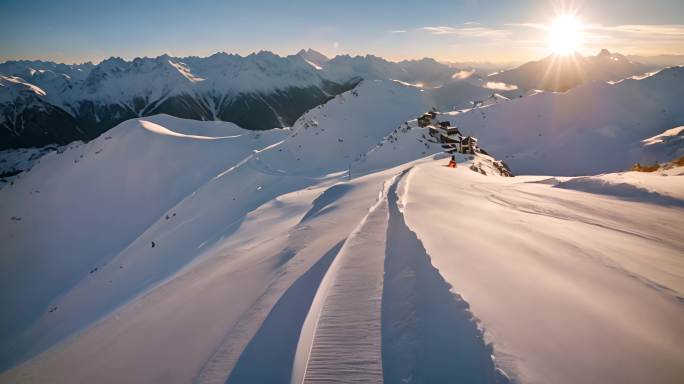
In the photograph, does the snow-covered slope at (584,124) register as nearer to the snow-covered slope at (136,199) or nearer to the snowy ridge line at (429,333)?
the snow-covered slope at (136,199)

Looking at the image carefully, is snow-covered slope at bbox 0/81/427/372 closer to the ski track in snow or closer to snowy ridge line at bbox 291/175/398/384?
the ski track in snow

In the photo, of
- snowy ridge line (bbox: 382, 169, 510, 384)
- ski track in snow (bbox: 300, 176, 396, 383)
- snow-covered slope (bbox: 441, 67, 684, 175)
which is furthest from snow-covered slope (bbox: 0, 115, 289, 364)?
snow-covered slope (bbox: 441, 67, 684, 175)

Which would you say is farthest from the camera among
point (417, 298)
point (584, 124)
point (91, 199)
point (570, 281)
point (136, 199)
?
point (584, 124)

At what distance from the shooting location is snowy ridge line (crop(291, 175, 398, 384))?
3.94m

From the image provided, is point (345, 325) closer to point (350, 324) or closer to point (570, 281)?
point (350, 324)

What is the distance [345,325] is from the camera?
4625mm

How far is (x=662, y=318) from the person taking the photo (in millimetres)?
4379

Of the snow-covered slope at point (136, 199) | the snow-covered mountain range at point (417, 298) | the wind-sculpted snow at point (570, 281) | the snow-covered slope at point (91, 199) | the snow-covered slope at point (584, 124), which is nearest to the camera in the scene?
the wind-sculpted snow at point (570, 281)

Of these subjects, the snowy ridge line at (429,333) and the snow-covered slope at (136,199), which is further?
the snow-covered slope at (136,199)

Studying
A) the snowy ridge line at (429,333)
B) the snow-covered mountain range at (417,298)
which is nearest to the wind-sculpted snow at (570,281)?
the snow-covered mountain range at (417,298)

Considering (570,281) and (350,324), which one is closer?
(350,324)

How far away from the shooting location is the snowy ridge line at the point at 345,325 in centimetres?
394

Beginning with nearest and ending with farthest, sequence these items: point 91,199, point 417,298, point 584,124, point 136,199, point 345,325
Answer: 1. point 345,325
2. point 417,298
3. point 136,199
4. point 91,199
5. point 584,124

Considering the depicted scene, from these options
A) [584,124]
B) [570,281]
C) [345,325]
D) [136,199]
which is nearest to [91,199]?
[136,199]
